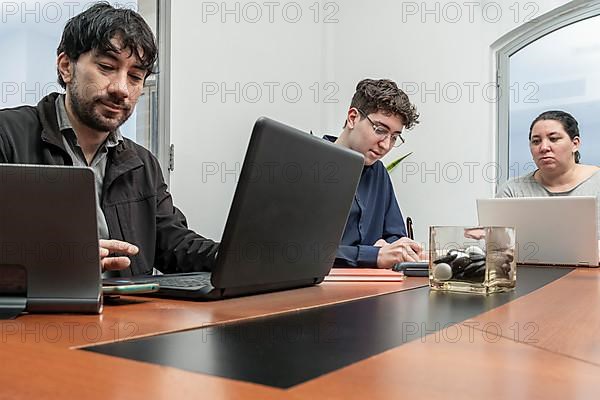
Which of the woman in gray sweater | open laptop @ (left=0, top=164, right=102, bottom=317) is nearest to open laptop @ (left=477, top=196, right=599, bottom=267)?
the woman in gray sweater

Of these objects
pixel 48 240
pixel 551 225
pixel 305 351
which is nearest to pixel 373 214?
pixel 551 225

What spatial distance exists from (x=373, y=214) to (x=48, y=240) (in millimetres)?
1507

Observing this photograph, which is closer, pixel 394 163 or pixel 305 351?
pixel 305 351

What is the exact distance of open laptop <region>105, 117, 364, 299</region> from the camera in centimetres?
82

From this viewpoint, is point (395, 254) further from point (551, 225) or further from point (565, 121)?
point (565, 121)

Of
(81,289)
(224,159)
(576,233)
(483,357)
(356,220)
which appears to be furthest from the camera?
(224,159)

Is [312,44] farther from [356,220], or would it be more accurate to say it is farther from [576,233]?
[576,233]

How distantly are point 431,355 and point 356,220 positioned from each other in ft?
5.11

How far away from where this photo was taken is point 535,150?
9.15 ft

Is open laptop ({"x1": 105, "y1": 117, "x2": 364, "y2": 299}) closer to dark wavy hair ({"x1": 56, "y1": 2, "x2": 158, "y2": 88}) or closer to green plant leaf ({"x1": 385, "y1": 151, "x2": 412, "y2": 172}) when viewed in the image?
dark wavy hair ({"x1": 56, "y1": 2, "x2": 158, "y2": 88})

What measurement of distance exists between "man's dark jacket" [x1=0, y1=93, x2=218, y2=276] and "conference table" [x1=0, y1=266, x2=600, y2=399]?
59 cm

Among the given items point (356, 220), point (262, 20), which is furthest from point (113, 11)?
point (262, 20)

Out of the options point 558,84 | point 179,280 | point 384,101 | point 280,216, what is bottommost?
point 179,280

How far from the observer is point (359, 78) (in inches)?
140
